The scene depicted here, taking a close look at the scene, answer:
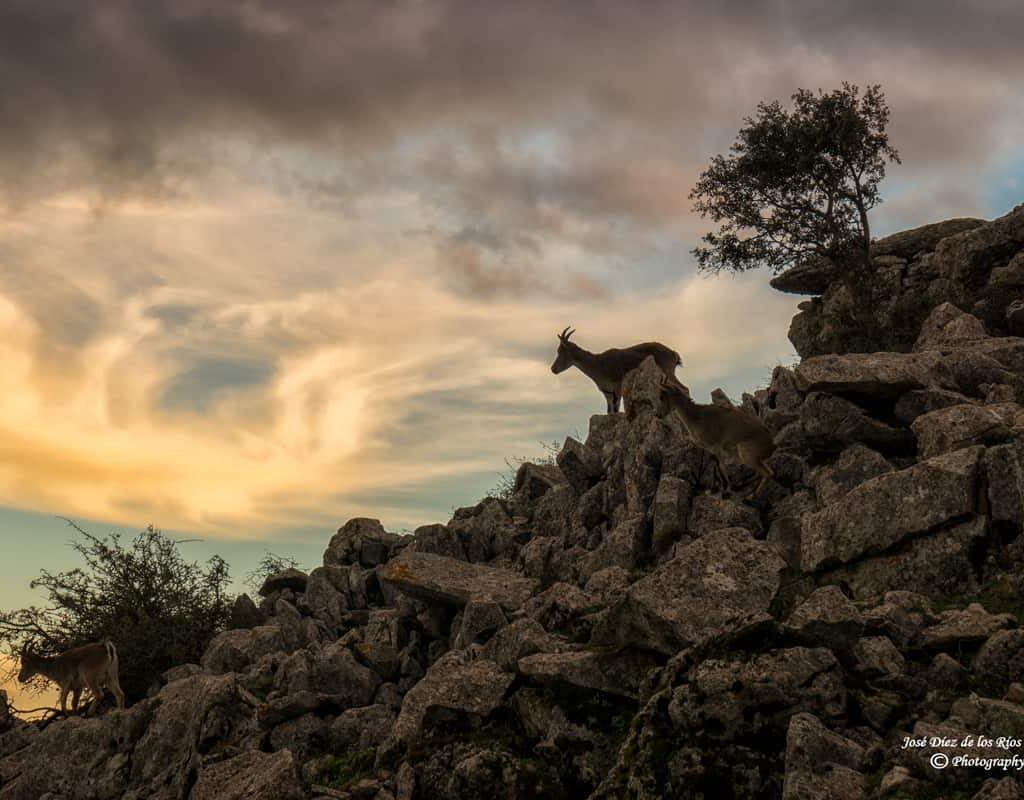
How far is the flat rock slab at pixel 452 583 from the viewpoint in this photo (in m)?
21.8

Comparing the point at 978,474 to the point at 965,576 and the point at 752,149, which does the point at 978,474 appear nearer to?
the point at 965,576

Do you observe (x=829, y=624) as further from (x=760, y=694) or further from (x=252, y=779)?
(x=252, y=779)

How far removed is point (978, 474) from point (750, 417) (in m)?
6.11

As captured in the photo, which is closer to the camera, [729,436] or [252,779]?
[252,779]

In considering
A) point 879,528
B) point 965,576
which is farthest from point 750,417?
point 965,576

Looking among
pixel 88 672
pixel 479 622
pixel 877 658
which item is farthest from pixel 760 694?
pixel 88 672

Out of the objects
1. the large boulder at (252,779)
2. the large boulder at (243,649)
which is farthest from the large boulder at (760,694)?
the large boulder at (243,649)

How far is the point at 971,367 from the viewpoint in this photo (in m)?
23.6

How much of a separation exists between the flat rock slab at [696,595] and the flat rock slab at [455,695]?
2131 mm

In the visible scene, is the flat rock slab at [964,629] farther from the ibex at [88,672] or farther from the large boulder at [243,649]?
the ibex at [88,672]

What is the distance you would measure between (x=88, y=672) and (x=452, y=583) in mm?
11692

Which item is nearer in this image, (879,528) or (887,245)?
(879,528)

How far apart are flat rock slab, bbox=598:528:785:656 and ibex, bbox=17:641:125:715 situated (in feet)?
54.0

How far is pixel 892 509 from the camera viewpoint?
17688 millimetres
